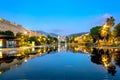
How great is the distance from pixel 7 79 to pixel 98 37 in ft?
453

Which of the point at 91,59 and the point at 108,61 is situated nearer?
the point at 108,61

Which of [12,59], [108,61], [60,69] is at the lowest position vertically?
[60,69]

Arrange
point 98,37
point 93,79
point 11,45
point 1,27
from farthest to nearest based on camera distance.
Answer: point 1,27 → point 98,37 → point 11,45 → point 93,79

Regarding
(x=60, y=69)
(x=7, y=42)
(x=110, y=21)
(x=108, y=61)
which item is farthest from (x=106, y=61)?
(x=110, y=21)

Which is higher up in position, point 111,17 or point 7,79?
point 111,17

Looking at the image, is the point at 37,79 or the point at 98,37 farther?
the point at 98,37

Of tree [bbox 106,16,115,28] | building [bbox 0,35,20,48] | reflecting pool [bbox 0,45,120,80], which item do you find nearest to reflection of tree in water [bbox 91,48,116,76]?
reflecting pool [bbox 0,45,120,80]

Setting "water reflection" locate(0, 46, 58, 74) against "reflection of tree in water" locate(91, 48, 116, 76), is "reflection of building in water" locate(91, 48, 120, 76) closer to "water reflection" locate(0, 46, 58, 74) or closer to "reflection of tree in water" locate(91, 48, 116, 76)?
"reflection of tree in water" locate(91, 48, 116, 76)

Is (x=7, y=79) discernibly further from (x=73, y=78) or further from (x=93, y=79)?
(x=93, y=79)

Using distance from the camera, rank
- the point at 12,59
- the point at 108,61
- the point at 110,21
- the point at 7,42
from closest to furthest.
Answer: the point at 108,61, the point at 12,59, the point at 7,42, the point at 110,21

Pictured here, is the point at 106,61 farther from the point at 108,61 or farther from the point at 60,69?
the point at 60,69

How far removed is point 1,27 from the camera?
170 meters

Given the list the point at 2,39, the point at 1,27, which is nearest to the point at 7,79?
the point at 2,39

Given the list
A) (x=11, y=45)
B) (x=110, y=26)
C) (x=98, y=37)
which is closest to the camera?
(x=11, y=45)
